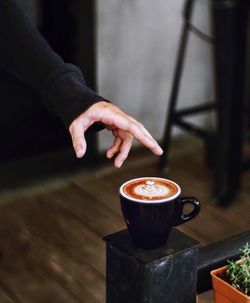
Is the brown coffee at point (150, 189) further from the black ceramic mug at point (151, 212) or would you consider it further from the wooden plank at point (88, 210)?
the wooden plank at point (88, 210)

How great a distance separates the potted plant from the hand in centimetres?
23

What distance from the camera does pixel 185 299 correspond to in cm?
109

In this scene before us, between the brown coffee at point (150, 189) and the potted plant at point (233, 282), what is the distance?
18 cm

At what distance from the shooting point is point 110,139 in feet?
11.0

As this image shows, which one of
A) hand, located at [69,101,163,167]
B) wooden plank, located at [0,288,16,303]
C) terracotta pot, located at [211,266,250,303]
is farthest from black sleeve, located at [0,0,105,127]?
wooden plank, located at [0,288,16,303]

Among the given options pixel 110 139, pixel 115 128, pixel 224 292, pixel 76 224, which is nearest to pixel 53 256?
pixel 76 224

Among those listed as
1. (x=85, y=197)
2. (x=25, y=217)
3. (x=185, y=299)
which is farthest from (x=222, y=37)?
(x=185, y=299)

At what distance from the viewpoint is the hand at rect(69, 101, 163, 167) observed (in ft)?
3.71

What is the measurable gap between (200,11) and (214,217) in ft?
3.99

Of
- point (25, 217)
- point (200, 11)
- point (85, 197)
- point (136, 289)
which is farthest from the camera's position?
point (200, 11)

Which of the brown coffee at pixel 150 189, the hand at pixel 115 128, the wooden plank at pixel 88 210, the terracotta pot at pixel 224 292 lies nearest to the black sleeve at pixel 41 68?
the hand at pixel 115 128

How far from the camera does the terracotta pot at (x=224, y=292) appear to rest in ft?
3.46

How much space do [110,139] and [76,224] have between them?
29.8 inches

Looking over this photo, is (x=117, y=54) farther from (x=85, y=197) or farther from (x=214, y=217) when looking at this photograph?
(x=214, y=217)
